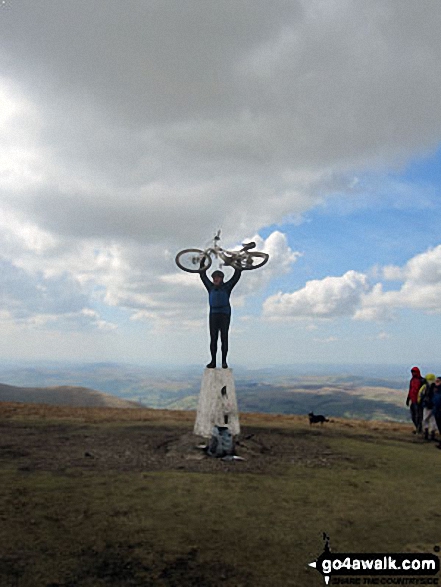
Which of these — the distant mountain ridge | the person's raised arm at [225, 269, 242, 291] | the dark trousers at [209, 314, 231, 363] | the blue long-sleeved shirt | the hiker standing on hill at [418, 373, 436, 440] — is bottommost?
the distant mountain ridge

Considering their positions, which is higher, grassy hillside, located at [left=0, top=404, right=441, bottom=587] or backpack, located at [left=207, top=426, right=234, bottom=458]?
backpack, located at [left=207, top=426, right=234, bottom=458]

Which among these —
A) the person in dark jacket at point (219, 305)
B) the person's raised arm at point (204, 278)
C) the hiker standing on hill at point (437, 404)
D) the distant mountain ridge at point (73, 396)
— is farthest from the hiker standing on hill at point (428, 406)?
the distant mountain ridge at point (73, 396)

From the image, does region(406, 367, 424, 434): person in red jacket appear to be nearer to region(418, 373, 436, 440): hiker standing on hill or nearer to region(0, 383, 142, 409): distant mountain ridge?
region(418, 373, 436, 440): hiker standing on hill

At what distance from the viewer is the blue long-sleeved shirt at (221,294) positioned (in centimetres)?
1355

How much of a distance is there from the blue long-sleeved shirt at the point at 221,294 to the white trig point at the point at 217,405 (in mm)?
1863

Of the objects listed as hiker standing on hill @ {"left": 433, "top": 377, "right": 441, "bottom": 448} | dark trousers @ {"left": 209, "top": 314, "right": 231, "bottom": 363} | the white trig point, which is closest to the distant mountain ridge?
dark trousers @ {"left": 209, "top": 314, "right": 231, "bottom": 363}

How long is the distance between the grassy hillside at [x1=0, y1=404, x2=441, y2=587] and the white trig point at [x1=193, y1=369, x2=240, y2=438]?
72 centimetres

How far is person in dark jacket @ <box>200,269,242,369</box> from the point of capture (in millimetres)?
13539

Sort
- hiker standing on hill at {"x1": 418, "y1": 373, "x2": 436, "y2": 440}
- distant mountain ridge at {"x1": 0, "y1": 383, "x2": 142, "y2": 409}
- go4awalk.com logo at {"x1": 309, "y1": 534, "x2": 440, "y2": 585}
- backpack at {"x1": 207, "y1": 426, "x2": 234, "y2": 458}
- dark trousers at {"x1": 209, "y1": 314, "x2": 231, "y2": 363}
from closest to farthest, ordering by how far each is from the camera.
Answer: go4awalk.com logo at {"x1": 309, "y1": 534, "x2": 440, "y2": 585}, backpack at {"x1": 207, "y1": 426, "x2": 234, "y2": 458}, dark trousers at {"x1": 209, "y1": 314, "x2": 231, "y2": 363}, hiker standing on hill at {"x1": 418, "y1": 373, "x2": 436, "y2": 440}, distant mountain ridge at {"x1": 0, "y1": 383, "x2": 142, "y2": 409}

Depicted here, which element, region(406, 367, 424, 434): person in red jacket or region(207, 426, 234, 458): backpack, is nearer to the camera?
region(207, 426, 234, 458): backpack

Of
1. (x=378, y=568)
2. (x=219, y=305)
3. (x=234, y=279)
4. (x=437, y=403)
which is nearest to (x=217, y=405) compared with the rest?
(x=219, y=305)

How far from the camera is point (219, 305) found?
44.4 ft

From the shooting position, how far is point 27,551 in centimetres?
527

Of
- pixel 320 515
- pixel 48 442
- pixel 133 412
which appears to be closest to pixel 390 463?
pixel 320 515
